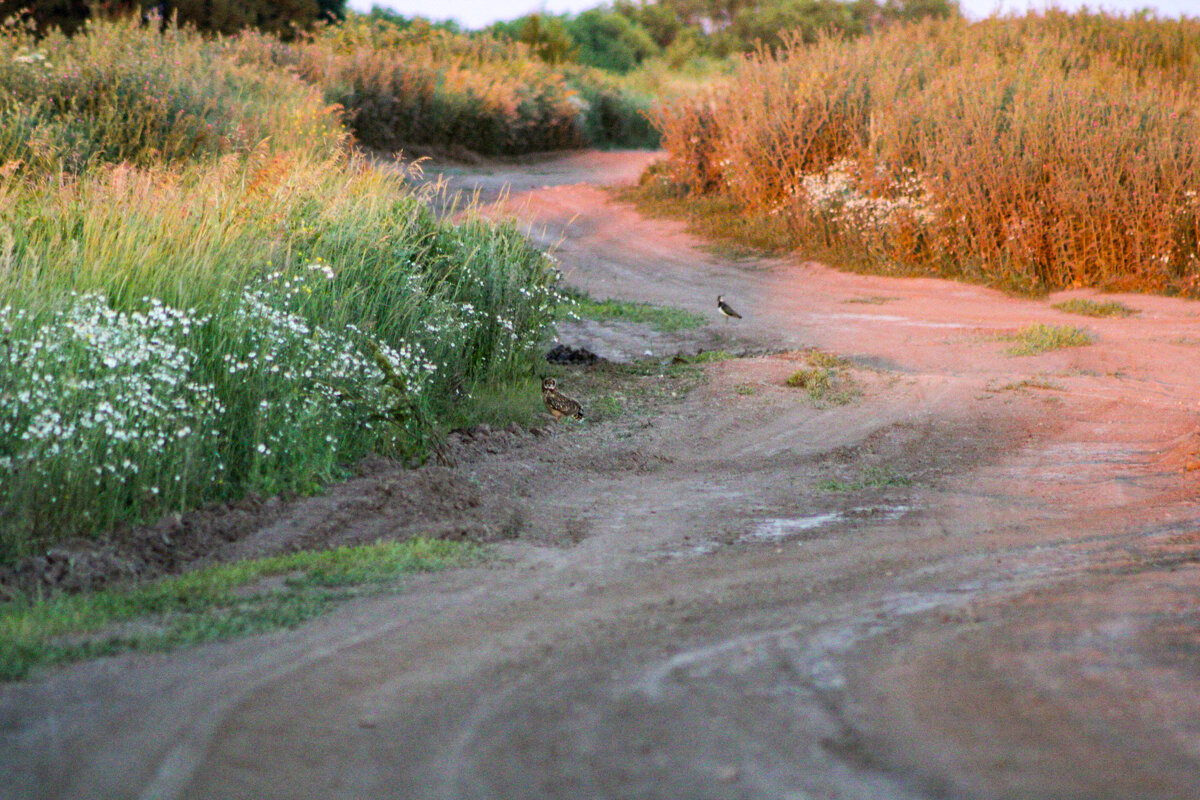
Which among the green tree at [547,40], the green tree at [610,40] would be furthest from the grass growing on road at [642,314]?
the green tree at [610,40]

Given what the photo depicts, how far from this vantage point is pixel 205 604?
4184mm

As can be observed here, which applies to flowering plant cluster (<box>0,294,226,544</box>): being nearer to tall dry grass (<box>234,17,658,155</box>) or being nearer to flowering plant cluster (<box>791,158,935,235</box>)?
flowering plant cluster (<box>791,158,935,235</box>)

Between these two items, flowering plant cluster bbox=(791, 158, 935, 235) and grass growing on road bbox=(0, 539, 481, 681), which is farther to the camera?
flowering plant cluster bbox=(791, 158, 935, 235)

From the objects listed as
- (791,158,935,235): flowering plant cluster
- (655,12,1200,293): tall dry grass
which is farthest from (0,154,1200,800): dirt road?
(791,158,935,235): flowering plant cluster

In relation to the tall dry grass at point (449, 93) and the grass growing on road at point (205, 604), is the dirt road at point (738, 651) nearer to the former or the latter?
the grass growing on road at point (205, 604)

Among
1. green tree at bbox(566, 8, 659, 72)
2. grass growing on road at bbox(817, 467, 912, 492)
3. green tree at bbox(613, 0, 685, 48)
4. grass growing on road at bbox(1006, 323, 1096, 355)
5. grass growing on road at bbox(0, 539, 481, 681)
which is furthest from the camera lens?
green tree at bbox(613, 0, 685, 48)

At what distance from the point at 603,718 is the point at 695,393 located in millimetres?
5537

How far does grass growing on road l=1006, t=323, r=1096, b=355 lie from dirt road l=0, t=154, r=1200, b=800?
259cm

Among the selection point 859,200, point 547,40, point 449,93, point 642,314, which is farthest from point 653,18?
point 642,314

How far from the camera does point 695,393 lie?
8695 mm

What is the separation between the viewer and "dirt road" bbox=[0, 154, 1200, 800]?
3016 millimetres

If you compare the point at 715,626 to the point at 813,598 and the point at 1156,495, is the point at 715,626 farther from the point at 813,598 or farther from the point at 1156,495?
the point at 1156,495

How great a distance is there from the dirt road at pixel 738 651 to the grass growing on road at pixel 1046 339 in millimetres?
2591

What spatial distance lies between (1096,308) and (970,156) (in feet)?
9.98
